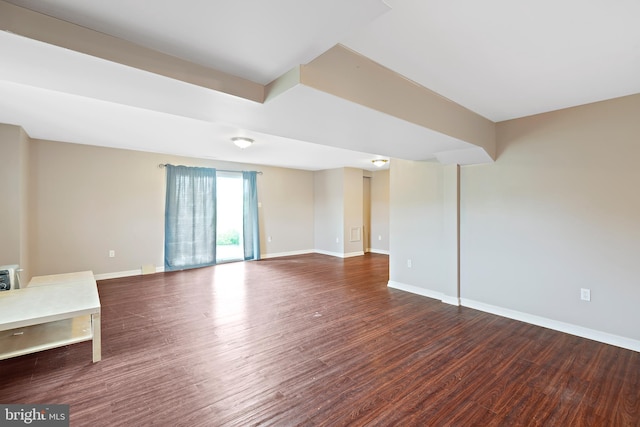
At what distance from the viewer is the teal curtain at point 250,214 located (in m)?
6.82

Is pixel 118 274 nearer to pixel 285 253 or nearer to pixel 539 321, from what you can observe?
pixel 285 253

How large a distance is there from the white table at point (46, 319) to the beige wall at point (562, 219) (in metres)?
4.26

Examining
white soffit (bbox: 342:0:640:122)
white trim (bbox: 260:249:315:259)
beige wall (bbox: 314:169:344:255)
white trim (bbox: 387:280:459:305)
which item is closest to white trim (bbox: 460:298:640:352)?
white trim (bbox: 387:280:459:305)

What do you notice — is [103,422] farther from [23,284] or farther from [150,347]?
[23,284]

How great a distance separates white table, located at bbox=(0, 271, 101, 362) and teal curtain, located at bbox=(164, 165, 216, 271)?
293cm

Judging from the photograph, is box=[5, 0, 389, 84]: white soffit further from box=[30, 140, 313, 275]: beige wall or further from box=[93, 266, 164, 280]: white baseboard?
box=[93, 266, 164, 280]: white baseboard

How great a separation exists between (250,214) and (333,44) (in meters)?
5.72

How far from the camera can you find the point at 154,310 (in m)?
3.52

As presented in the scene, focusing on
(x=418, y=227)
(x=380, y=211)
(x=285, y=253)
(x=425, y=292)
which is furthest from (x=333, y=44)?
(x=380, y=211)

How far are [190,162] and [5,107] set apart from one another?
3032mm

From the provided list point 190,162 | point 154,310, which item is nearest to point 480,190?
point 154,310

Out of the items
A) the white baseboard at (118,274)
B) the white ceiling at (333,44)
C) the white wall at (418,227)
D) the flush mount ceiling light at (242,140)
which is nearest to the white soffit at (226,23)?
the white ceiling at (333,44)

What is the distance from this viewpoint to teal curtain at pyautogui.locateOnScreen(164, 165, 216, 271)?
5.63m

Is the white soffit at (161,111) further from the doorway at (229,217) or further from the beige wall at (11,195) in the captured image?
the doorway at (229,217)
